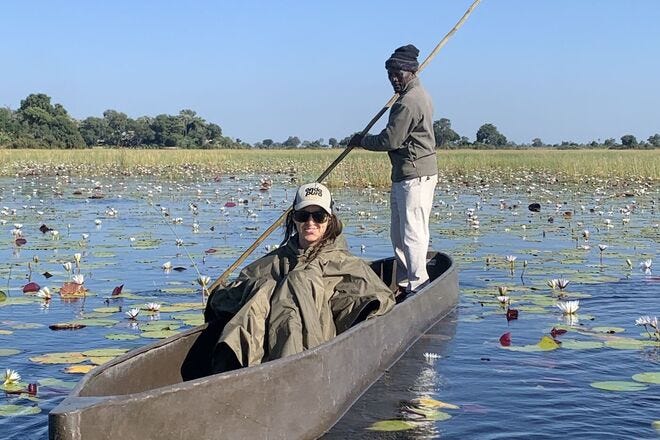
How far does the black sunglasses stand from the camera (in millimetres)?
5066

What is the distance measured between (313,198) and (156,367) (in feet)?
3.97

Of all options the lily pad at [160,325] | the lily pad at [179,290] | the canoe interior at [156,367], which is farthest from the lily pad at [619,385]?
the lily pad at [179,290]

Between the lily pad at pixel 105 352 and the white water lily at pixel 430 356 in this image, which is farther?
the white water lily at pixel 430 356

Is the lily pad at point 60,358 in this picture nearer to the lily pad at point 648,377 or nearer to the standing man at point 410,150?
the standing man at point 410,150

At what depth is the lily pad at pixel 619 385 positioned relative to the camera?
5.42 metres

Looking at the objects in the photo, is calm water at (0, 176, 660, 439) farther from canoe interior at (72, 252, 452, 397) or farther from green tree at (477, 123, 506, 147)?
green tree at (477, 123, 506, 147)

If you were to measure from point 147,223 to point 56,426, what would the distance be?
11327mm

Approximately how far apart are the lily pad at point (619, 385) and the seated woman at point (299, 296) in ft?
4.28

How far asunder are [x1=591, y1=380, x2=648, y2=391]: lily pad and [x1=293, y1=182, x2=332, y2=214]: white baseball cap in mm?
1924

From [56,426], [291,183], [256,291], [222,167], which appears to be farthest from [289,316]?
[222,167]

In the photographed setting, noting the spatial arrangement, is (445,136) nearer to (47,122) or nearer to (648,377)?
(47,122)

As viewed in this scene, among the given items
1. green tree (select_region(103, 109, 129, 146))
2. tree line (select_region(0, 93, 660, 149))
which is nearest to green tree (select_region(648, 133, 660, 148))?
tree line (select_region(0, 93, 660, 149))

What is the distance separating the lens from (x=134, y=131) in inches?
3238

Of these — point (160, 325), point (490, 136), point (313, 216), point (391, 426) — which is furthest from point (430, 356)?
Result: point (490, 136)
